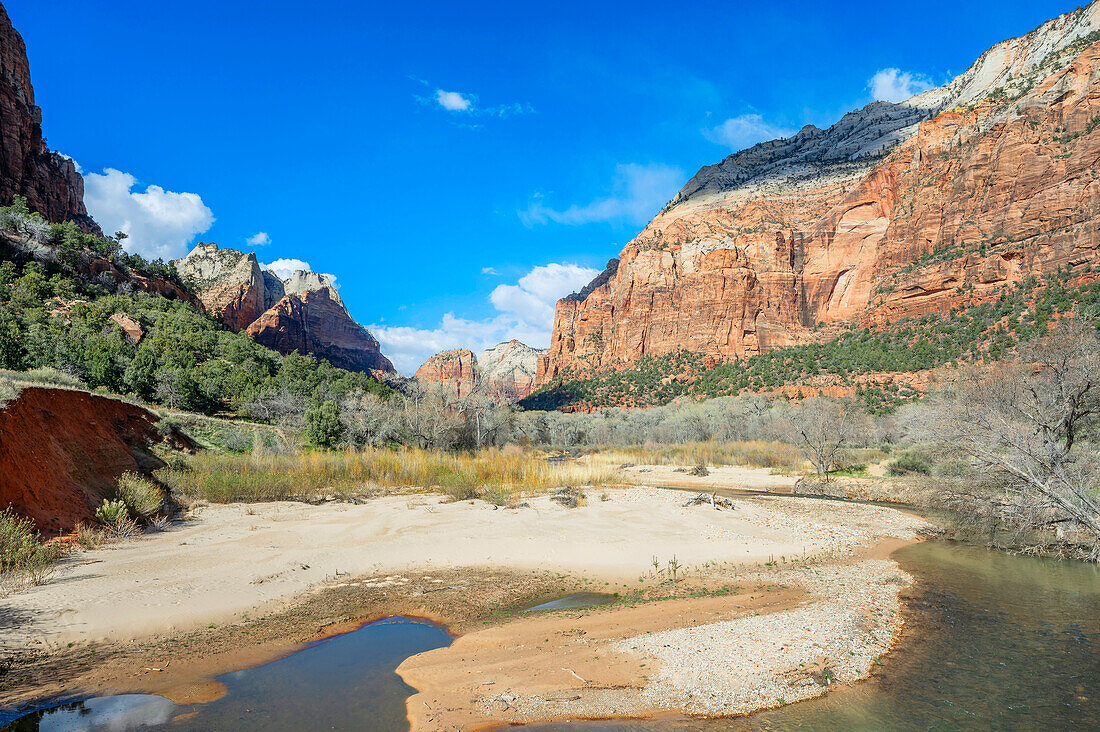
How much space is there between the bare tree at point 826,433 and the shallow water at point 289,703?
2514cm

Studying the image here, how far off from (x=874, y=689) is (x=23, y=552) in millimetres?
11805

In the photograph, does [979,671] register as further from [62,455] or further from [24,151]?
[24,151]

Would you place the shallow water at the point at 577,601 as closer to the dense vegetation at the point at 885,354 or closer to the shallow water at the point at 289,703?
the shallow water at the point at 289,703

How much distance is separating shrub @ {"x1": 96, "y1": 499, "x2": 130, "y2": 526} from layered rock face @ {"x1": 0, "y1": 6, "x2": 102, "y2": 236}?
59406mm

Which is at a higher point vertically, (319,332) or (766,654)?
(319,332)

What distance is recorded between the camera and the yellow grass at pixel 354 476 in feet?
47.5

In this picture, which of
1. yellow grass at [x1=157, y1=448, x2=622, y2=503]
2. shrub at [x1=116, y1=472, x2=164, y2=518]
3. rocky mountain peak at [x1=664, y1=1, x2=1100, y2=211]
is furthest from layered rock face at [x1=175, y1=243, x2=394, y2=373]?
rocky mountain peak at [x1=664, y1=1, x2=1100, y2=211]

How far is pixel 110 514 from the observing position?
9.98 meters

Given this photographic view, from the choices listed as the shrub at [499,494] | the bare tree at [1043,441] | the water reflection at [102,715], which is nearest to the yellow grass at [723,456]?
the bare tree at [1043,441]

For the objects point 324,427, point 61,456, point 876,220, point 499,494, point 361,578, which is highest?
point 876,220

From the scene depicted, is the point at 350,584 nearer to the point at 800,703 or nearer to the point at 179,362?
the point at 800,703

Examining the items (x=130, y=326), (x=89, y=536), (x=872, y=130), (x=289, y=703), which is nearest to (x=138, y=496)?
(x=89, y=536)

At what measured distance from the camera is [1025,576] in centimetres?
966

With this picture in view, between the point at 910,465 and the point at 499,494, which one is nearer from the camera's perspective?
the point at 499,494
